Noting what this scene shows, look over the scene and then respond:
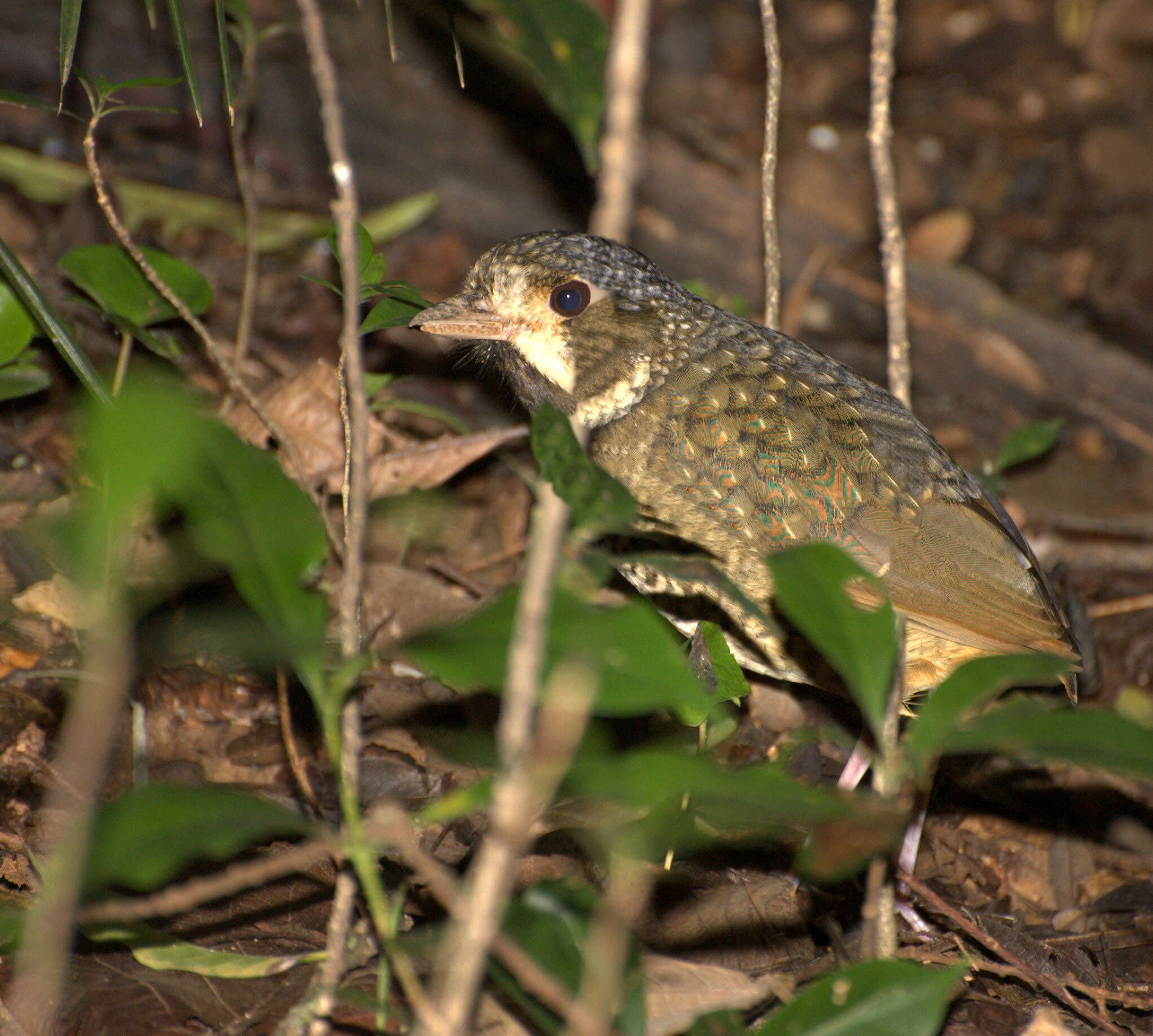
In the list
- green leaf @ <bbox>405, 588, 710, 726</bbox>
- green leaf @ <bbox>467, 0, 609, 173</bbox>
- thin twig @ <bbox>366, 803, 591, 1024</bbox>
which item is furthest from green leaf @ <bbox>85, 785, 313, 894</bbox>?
green leaf @ <bbox>467, 0, 609, 173</bbox>

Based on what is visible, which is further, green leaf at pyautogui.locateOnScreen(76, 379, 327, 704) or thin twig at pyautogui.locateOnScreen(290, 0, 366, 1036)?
thin twig at pyautogui.locateOnScreen(290, 0, 366, 1036)

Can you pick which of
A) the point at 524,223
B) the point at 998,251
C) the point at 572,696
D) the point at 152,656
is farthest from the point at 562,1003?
the point at 998,251

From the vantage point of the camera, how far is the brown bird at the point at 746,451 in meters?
3.16

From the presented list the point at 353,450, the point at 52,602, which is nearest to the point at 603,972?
the point at 353,450

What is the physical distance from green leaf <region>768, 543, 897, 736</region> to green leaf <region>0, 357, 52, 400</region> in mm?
2627

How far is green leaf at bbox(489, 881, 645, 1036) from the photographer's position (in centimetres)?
179

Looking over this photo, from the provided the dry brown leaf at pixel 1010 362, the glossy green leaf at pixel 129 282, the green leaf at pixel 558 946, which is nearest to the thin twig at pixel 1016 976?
the green leaf at pixel 558 946

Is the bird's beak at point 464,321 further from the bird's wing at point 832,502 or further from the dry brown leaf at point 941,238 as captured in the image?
the dry brown leaf at point 941,238

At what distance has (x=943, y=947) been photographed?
290 centimetres

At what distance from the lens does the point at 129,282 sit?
355 centimetres

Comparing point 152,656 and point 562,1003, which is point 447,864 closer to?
point 152,656

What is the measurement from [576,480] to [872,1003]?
0.95 metres

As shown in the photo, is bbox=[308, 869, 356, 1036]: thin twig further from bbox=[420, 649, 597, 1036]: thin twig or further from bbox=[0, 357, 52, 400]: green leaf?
bbox=[0, 357, 52, 400]: green leaf

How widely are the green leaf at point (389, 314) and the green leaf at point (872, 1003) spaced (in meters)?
1.90
